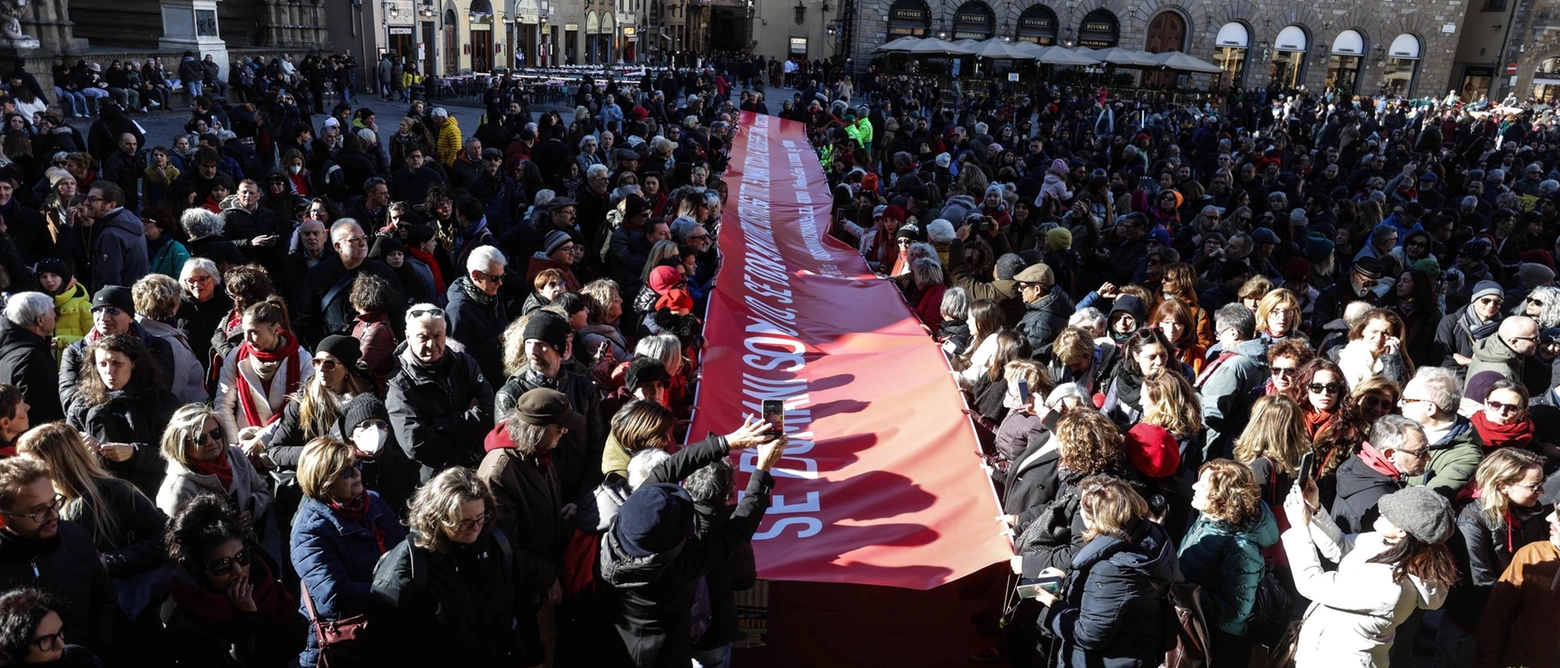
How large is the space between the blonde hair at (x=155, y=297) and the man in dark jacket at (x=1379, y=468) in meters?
5.52

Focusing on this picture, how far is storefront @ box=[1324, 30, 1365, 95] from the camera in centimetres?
4631

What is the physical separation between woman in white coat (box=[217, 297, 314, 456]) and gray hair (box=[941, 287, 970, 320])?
3846mm

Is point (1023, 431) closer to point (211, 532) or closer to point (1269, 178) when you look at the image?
point (211, 532)

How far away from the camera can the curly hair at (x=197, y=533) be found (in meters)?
3.07

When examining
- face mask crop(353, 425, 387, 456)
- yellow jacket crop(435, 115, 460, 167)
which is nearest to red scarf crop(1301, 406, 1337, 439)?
face mask crop(353, 425, 387, 456)

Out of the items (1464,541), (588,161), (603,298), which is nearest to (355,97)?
(588,161)

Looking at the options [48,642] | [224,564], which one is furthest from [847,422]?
[48,642]

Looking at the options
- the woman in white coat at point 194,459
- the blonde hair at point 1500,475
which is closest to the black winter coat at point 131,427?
the woman in white coat at point 194,459

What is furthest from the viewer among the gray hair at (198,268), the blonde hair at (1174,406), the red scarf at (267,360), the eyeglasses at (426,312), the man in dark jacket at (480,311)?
the man in dark jacket at (480,311)

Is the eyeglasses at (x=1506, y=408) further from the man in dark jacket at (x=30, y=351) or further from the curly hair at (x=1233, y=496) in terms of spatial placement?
the man in dark jacket at (x=30, y=351)

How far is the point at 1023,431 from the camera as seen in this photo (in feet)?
15.6

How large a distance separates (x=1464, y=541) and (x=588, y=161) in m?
9.83

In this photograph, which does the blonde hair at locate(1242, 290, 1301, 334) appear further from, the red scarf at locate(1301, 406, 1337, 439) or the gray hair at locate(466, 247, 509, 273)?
the gray hair at locate(466, 247, 509, 273)

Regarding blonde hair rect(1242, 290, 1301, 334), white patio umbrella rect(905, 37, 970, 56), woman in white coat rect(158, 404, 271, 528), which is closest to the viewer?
woman in white coat rect(158, 404, 271, 528)
